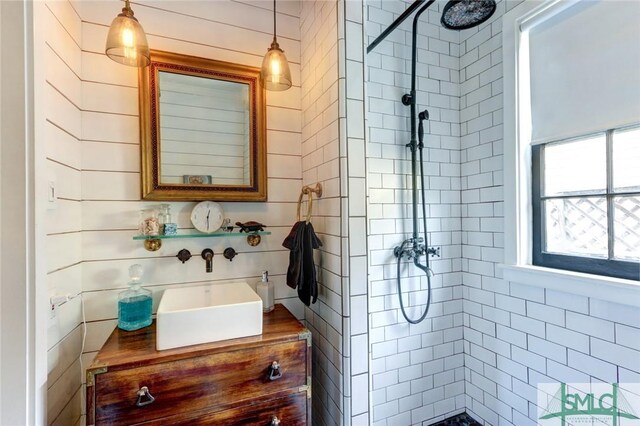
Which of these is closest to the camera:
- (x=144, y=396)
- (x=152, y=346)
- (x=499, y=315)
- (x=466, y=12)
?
(x=144, y=396)

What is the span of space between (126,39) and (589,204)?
2.17m

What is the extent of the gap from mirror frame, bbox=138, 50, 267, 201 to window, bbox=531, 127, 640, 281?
1.53 m

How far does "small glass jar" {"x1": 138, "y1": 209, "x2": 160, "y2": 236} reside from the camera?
4.32 ft

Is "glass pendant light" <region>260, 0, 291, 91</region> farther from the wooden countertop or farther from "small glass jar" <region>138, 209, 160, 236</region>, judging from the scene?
the wooden countertop

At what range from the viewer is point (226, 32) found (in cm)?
154

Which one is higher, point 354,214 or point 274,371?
point 354,214

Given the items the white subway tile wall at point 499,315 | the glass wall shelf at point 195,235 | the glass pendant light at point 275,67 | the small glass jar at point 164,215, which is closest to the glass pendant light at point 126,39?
the glass pendant light at point 275,67

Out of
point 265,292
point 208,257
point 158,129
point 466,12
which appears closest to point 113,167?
point 158,129

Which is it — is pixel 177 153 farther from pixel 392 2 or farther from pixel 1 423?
pixel 392 2

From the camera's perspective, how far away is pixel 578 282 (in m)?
1.30

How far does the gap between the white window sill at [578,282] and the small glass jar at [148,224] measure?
6.11 feet

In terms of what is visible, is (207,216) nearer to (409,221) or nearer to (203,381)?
(203,381)

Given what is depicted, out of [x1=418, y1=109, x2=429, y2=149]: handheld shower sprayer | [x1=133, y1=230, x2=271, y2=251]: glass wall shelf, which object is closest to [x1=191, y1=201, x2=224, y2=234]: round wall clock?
[x1=133, y1=230, x2=271, y2=251]: glass wall shelf

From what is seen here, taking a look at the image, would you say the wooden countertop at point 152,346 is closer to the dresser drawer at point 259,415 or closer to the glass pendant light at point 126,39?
the dresser drawer at point 259,415
